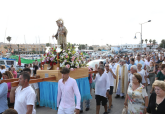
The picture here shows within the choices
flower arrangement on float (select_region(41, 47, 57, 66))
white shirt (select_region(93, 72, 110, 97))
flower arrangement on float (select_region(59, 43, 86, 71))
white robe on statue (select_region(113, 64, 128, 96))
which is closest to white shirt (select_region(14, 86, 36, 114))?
flower arrangement on float (select_region(59, 43, 86, 71))

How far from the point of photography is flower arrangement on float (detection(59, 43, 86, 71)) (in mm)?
4877

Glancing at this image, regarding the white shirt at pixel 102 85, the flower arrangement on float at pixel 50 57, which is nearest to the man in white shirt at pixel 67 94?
the flower arrangement on float at pixel 50 57

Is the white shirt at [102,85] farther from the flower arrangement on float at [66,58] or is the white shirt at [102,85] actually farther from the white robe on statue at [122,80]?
the white robe on statue at [122,80]

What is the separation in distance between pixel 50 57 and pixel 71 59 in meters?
0.76

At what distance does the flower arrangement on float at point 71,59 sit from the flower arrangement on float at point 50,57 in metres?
0.25

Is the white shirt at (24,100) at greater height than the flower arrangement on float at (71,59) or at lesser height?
lesser

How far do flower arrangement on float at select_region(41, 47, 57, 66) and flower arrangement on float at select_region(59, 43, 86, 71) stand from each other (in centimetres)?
25

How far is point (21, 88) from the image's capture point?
9.85 ft

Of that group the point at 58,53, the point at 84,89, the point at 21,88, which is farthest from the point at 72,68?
the point at 21,88

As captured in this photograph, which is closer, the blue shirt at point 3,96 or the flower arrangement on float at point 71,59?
the blue shirt at point 3,96

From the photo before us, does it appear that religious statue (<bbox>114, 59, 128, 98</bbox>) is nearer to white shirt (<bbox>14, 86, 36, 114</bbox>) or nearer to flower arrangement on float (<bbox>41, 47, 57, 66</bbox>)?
flower arrangement on float (<bbox>41, 47, 57, 66</bbox>)

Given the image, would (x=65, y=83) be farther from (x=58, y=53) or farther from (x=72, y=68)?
(x=58, y=53)

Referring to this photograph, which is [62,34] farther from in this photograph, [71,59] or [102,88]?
[102,88]

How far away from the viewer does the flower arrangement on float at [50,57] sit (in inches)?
198
